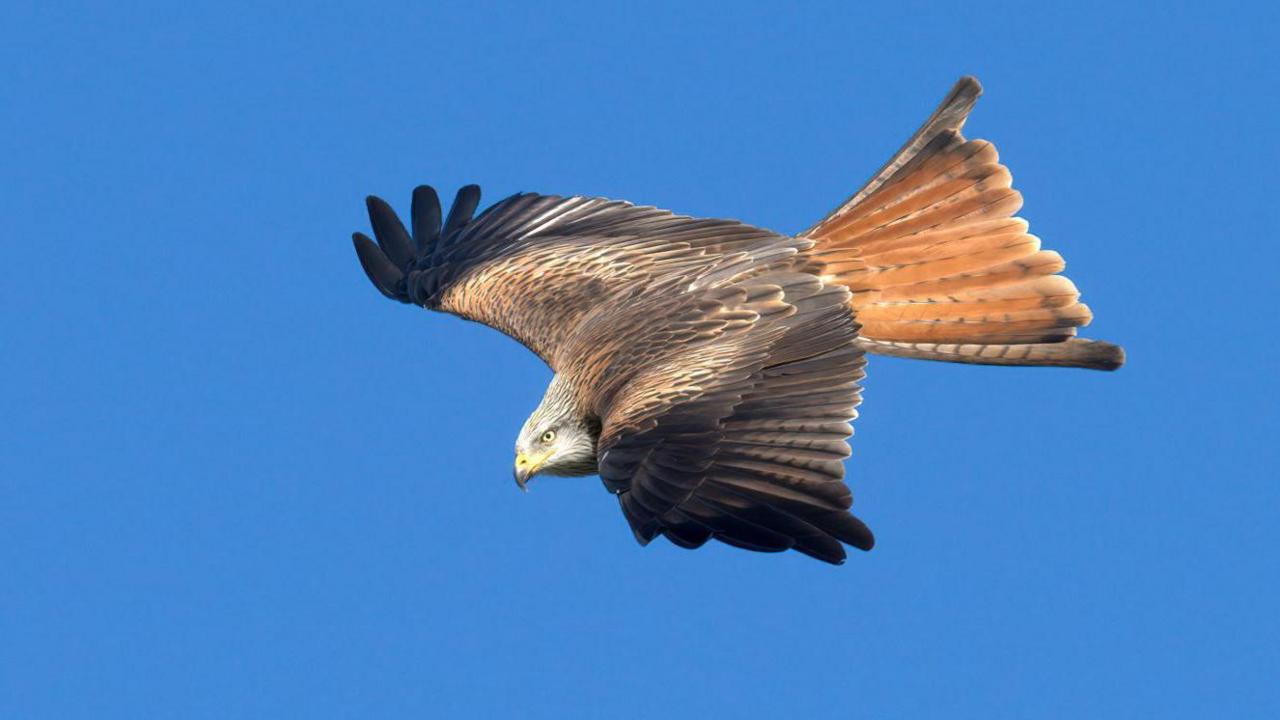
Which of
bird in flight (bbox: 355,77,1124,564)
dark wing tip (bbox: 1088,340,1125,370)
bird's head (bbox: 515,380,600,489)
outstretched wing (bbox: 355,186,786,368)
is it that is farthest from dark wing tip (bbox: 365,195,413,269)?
dark wing tip (bbox: 1088,340,1125,370)

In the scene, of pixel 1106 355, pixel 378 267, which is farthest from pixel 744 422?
pixel 378 267

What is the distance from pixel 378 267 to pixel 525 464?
9.27 feet

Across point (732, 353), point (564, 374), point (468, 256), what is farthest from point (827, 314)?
point (468, 256)

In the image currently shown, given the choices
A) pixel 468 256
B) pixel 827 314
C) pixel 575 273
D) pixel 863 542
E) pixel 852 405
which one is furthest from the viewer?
pixel 468 256

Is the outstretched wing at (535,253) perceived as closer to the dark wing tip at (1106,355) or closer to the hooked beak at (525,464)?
the hooked beak at (525,464)

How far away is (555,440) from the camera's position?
11445 mm

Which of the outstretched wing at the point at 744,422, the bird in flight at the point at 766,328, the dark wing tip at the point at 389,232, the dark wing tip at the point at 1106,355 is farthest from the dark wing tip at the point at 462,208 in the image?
the dark wing tip at the point at 1106,355

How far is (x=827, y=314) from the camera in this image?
37.0ft

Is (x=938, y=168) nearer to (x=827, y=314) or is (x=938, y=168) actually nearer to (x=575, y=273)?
(x=827, y=314)

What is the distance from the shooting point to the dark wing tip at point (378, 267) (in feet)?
45.0

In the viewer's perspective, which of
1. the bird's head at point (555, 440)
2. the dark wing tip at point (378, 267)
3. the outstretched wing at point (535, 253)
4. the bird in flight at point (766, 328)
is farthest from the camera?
the dark wing tip at point (378, 267)

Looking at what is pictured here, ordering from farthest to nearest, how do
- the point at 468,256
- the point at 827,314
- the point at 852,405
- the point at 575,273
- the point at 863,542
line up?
the point at 468,256 < the point at 575,273 < the point at 827,314 < the point at 852,405 < the point at 863,542

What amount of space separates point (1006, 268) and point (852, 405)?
1454mm

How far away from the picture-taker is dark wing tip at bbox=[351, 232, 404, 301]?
13.7m
